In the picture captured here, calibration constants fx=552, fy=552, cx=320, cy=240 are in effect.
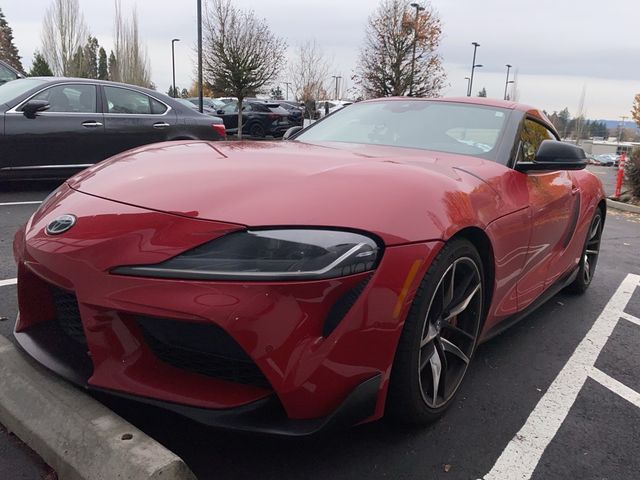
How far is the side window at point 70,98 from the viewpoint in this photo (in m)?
6.33

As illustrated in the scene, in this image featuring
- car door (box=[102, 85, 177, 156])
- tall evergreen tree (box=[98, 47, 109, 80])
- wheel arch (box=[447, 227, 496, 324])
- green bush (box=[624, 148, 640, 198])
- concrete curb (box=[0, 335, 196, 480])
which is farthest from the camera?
tall evergreen tree (box=[98, 47, 109, 80])

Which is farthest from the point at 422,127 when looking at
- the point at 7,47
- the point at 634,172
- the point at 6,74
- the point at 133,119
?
the point at 7,47

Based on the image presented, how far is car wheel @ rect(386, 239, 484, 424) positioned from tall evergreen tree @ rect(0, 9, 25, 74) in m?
57.4

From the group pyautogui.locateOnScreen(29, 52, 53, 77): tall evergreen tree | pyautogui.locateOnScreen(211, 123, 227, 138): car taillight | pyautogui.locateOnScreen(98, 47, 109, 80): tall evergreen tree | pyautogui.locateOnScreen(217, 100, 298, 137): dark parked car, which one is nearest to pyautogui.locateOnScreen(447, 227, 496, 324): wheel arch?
pyautogui.locateOnScreen(211, 123, 227, 138): car taillight

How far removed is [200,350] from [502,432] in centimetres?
133

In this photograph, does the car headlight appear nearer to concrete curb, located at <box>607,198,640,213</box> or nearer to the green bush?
concrete curb, located at <box>607,198,640,213</box>

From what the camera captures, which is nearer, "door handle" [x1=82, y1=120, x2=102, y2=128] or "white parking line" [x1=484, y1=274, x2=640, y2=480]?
"white parking line" [x1=484, y1=274, x2=640, y2=480]

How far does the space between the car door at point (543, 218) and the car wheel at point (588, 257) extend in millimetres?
611

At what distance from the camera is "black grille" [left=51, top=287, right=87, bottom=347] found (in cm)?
193

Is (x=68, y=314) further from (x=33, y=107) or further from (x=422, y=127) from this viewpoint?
(x=33, y=107)

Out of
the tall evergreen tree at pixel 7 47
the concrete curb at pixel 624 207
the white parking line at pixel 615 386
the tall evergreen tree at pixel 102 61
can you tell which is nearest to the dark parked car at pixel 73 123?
the white parking line at pixel 615 386

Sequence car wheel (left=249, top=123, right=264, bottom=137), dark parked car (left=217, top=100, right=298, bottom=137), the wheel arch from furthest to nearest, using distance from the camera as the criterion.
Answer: car wheel (left=249, top=123, right=264, bottom=137), dark parked car (left=217, top=100, right=298, bottom=137), the wheel arch

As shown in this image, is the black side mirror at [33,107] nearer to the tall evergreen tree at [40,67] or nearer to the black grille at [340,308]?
the black grille at [340,308]

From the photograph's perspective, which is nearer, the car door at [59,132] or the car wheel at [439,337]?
the car wheel at [439,337]
